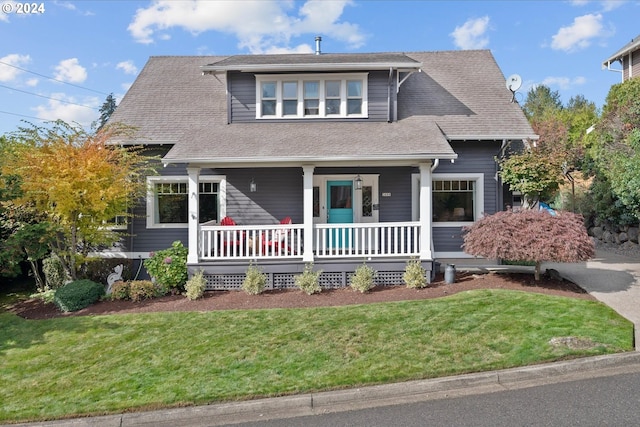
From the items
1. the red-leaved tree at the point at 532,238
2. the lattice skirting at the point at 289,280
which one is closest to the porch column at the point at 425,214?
the lattice skirting at the point at 289,280

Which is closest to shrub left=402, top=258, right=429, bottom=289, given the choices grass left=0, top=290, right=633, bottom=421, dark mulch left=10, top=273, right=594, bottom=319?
dark mulch left=10, top=273, right=594, bottom=319

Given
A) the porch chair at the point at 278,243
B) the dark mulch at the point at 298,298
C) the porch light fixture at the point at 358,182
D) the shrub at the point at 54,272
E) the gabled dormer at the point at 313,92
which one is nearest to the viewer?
the dark mulch at the point at 298,298

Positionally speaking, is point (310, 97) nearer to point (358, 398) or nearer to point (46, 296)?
point (46, 296)

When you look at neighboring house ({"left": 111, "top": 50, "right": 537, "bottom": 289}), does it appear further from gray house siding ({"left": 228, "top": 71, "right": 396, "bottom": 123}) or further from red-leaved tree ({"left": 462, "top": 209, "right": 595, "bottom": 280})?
red-leaved tree ({"left": 462, "top": 209, "right": 595, "bottom": 280})

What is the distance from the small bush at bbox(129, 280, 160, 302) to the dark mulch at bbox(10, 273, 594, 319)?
16 centimetres

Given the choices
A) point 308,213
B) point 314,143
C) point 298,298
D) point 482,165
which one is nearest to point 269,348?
point 298,298

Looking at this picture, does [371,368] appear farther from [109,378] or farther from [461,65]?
[461,65]

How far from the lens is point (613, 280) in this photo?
9.91m

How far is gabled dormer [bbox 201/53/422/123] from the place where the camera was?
12.3 meters

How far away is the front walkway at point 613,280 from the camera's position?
7918mm

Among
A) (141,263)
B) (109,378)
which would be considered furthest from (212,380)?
(141,263)

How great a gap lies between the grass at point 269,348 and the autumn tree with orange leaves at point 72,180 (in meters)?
2.57

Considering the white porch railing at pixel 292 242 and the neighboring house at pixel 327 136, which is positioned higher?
the neighboring house at pixel 327 136

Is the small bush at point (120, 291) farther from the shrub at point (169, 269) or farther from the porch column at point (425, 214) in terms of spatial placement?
the porch column at point (425, 214)
